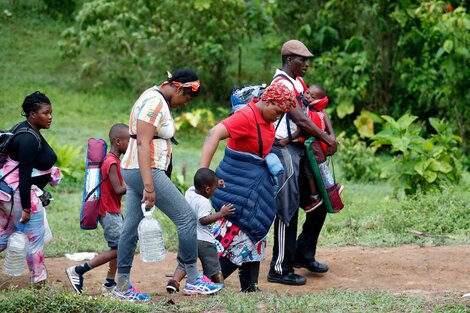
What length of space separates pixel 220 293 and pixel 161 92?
1345 mm

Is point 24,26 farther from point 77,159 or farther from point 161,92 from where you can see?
point 161,92

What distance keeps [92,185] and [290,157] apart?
57.9 inches

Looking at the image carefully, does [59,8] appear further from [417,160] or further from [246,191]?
[246,191]

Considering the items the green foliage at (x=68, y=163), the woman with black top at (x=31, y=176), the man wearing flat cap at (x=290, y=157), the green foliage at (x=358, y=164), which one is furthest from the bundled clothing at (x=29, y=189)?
the green foliage at (x=358, y=164)

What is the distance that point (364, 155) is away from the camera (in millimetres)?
11180

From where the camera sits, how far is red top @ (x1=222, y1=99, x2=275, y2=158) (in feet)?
18.6

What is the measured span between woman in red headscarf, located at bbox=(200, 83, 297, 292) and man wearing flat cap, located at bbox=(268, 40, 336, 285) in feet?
1.41

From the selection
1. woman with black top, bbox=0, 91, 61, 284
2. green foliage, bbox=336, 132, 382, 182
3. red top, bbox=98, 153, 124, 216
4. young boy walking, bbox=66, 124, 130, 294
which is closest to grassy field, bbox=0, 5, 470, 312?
green foliage, bbox=336, 132, 382, 182

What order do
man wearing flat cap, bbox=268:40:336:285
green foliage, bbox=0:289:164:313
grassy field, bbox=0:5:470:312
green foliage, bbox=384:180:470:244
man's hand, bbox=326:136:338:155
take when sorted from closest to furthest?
1. green foliage, bbox=0:289:164:313
2. grassy field, bbox=0:5:470:312
3. man wearing flat cap, bbox=268:40:336:285
4. man's hand, bbox=326:136:338:155
5. green foliage, bbox=384:180:470:244

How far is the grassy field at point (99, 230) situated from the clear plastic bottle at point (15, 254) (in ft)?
2.88

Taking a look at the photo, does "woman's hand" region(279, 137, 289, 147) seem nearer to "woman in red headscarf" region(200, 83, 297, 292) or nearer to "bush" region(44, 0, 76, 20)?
"woman in red headscarf" region(200, 83, 297, 292)

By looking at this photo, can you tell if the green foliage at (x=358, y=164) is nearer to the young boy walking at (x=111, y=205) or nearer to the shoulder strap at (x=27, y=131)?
the young boy walking at (x=111, y=205)

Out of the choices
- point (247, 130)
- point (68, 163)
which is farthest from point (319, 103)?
point (68, 163)

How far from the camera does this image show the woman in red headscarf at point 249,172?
5.69 m
